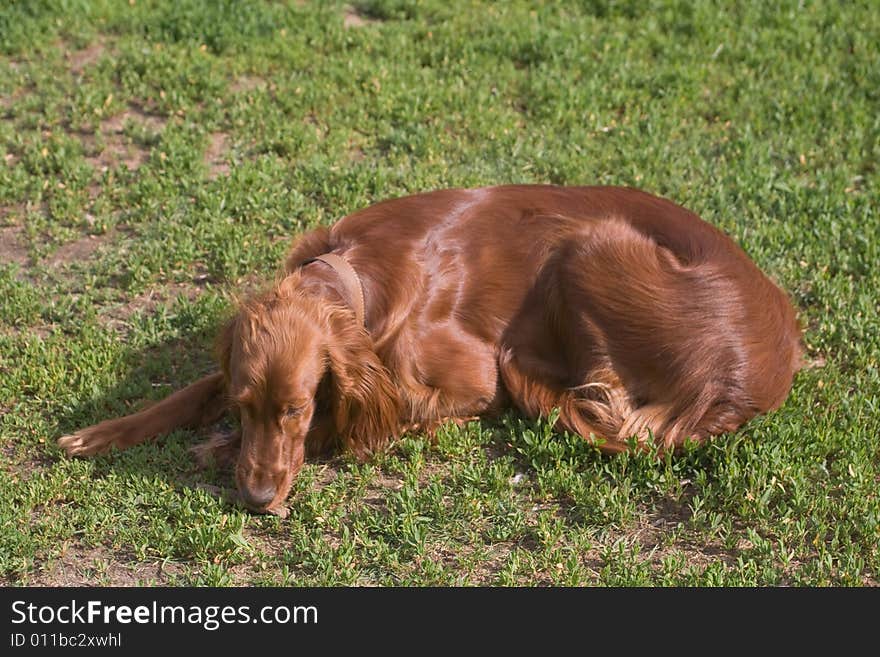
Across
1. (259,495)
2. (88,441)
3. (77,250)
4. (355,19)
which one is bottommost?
(88,441)

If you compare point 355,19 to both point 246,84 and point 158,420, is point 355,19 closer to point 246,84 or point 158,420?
point 246,84

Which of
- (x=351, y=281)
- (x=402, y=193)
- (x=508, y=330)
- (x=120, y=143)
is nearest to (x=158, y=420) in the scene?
(x=351, y=281)

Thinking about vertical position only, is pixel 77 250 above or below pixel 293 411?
below

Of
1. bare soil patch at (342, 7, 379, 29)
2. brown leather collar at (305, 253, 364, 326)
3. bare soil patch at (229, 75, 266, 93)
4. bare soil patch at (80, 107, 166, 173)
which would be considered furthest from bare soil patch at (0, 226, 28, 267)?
bare soil patch at (342, 7, 379, 29)

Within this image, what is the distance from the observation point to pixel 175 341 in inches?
225

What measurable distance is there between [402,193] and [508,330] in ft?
5.71

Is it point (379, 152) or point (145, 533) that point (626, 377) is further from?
point (379, 152)

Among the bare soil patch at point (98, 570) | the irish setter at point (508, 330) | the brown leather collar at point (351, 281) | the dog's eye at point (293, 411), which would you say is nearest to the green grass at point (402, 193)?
the bare soil patch at point (98, 570)

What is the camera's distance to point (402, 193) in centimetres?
670

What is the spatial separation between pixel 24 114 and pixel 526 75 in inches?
122

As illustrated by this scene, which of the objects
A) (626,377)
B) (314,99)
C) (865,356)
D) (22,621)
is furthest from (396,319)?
(314,99)

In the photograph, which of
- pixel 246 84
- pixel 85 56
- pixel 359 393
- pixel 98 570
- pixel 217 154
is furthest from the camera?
pixel 85 56

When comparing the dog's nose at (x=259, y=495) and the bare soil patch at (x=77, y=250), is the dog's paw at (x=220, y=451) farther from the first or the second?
the bare soil patch at (x=77, y=250)

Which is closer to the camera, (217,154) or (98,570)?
(98,570)
